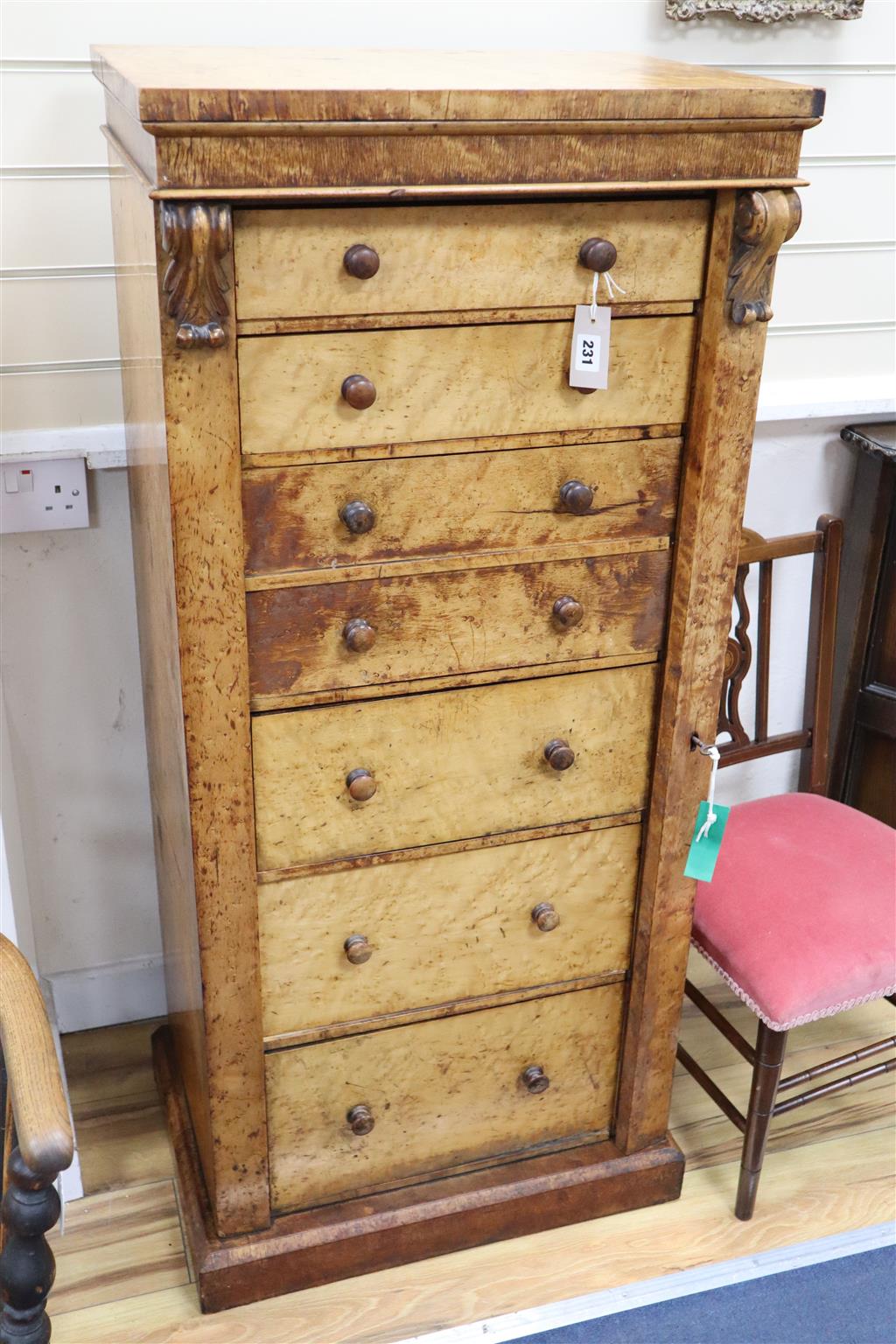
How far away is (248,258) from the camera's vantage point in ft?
4.51

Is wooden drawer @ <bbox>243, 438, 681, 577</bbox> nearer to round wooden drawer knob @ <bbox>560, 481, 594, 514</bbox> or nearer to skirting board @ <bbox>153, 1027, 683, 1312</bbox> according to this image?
round wooden drawer knob @ <bbox>560, 481, 594, 514</bbox>

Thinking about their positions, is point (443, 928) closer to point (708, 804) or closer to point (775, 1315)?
point (708, 804)

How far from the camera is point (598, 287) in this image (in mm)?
1513

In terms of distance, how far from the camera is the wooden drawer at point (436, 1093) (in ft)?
6.09

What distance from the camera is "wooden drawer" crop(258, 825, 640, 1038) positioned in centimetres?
175

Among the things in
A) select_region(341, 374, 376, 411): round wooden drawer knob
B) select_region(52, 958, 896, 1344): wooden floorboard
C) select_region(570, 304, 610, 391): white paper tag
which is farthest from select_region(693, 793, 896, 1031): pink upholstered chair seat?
select_region(341, 374, 376, 411): round wooden drawer knob

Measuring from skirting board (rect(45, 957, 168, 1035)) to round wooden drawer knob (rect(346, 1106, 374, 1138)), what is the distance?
670 millimetres

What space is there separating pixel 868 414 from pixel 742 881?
36.9 inches

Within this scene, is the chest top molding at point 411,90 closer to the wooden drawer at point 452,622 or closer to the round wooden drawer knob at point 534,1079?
the wooden drawer at point 452,622

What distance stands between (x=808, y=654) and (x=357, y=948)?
998 millimetres

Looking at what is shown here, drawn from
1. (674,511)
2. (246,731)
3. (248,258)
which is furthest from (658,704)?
(248,258)

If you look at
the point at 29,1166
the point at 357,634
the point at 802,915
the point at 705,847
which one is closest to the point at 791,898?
the point at 802,915

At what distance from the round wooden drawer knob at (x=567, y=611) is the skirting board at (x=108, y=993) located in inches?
47.2

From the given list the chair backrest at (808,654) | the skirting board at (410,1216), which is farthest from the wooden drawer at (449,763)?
the skirting board at (410,1216)
